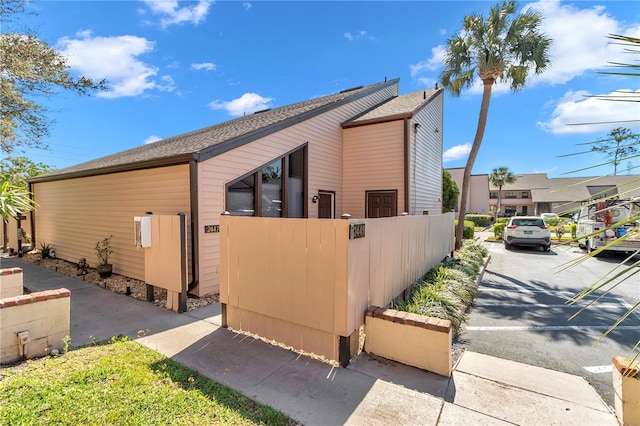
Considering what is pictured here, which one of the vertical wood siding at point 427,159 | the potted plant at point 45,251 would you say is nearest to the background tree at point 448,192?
the vertical wood siding at point 427,159

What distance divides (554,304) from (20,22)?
14751 mm

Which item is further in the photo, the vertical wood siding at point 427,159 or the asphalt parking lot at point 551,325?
the vertical wood siding at point 427,159

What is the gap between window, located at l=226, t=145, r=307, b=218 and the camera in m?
7.30

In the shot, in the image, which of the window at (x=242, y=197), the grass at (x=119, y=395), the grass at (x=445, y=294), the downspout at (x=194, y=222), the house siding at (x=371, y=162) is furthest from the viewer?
the house siding at (x=371, y=162)

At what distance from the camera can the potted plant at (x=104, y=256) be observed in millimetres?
7918

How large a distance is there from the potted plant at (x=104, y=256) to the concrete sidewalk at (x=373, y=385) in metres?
3.37

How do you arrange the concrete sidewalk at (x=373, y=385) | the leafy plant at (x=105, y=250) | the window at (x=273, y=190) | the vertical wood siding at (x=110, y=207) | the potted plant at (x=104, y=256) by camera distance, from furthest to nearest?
the leafy plant at (x=105, y=250), the potted plant at (x=104, y=256), the window at (x=273, y=190), the vertical wood siding at (x=110, y=207), the concrete sidewalk at (x=373, y=385)

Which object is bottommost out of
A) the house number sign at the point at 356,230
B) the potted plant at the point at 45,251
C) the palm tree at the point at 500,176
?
the potted plant at the point at 45,251

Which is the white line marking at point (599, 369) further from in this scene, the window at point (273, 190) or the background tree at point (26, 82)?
the background tree at point (26, 82)

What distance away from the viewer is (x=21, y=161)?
1877cm

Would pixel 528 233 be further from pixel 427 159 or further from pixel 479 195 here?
pixel 479 195

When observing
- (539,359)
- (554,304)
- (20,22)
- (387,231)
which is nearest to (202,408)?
(387,231)

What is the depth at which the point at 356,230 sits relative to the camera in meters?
3.92

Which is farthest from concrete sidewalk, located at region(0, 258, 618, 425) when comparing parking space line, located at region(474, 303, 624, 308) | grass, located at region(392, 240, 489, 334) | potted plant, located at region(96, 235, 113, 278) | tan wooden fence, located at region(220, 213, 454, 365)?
potted plant, located at region(96, 235, 113, 278)
